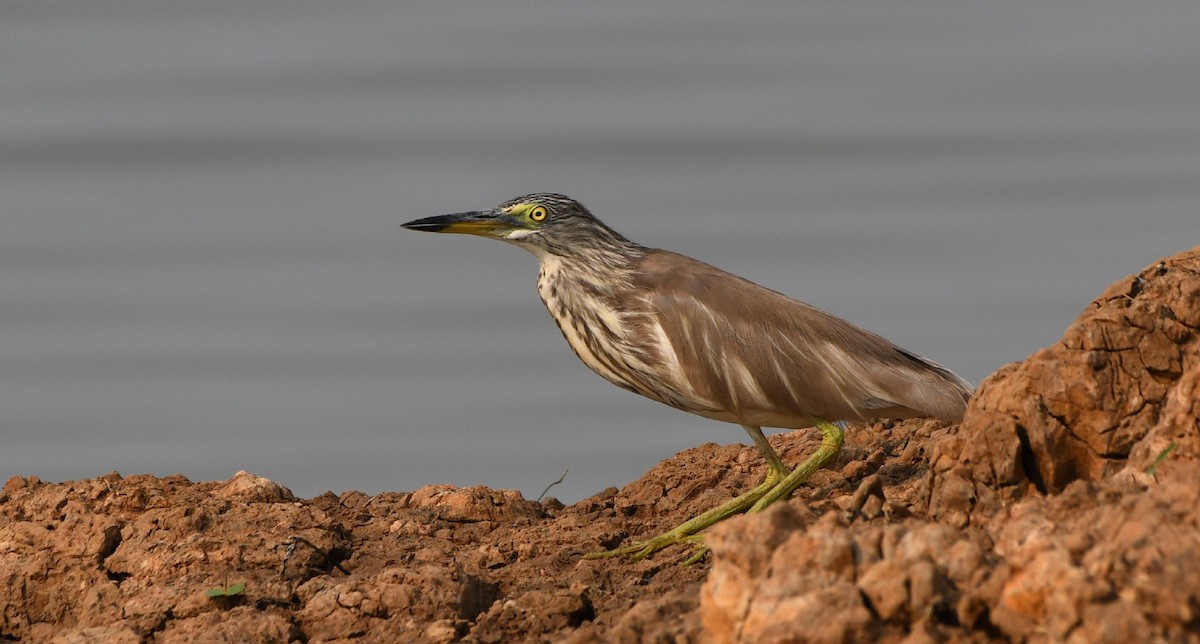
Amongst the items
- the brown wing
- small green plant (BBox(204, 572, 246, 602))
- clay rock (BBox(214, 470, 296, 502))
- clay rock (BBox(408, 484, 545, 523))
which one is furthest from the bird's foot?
clay rock (BBox(214, 470, 296, 502))

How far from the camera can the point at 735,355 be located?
795cm

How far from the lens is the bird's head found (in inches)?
345

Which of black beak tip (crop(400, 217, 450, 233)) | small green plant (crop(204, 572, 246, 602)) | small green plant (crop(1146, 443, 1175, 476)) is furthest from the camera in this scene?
black beak tip (crop(400, 217, 450, 233))

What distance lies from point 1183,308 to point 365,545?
3809mm

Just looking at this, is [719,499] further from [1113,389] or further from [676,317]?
[1113,389]

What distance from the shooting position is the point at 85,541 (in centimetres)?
662

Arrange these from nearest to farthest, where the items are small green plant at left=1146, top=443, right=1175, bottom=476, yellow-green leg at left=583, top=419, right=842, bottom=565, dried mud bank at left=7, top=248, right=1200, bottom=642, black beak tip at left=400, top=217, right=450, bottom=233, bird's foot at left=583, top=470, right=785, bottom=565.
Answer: dried mud bank at left=7, top=248, right=1200, bottom=642 → small green plant at left=1146, top=443, right=1175, bottom=476 → bird's foot at left=583, top=470, right=785, bottom=565 → yellow-green leg at left=583, top=419, right=842, bottom=565 → black beak tip at left=400, top=217, right=450, bottom=233

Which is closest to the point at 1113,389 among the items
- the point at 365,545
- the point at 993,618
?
the point at 993,618

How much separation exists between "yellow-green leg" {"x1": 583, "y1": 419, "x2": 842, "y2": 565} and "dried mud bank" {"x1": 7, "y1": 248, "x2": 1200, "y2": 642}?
11 cm

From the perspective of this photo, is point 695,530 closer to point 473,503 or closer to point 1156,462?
point 473,503

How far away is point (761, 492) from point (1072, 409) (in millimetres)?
2898

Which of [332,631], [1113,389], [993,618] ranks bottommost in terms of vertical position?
[332,631]

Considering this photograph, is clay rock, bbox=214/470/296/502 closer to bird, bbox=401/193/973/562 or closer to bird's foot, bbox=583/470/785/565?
bird's foot, bbox=583/470/785/565

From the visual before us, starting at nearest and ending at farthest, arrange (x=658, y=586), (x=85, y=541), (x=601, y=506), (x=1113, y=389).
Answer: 1. (x=1113, y=389)
2. (x=658, y=586)
3. (x=85, y=541)
4. (x=601, y=506)
